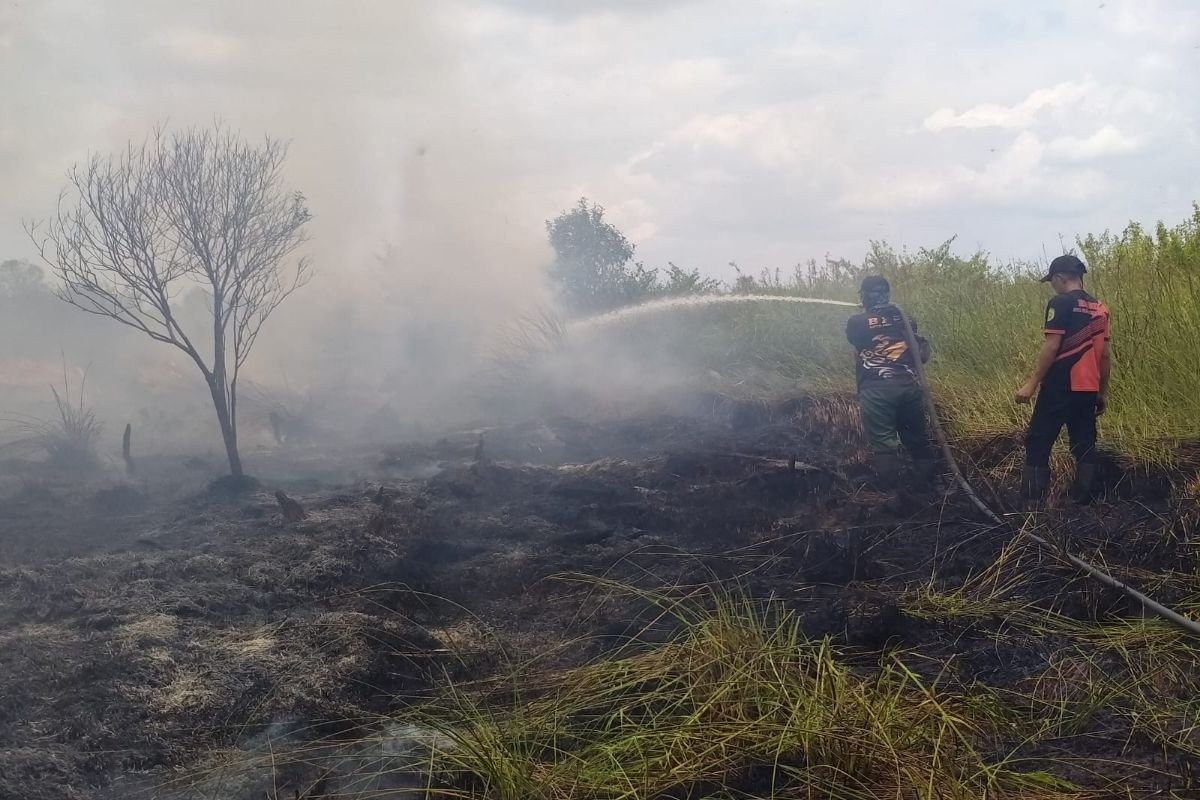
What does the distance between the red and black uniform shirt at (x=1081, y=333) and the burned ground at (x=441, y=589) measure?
0.87 meters

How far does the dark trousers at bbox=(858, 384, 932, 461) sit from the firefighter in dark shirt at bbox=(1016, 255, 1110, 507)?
1.33m

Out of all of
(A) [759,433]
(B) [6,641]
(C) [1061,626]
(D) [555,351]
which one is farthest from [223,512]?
(D) [555,351]

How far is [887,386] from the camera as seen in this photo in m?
8.02

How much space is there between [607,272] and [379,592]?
16.4m

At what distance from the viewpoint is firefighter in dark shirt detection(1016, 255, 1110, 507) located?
652 cm

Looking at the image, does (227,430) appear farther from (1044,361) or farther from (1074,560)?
(1074,560)

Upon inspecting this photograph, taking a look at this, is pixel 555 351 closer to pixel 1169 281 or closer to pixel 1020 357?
pixel 1020 357

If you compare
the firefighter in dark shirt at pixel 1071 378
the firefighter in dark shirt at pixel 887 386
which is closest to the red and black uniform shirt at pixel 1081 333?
the firefighter in dark shirt at pixel 1071 378

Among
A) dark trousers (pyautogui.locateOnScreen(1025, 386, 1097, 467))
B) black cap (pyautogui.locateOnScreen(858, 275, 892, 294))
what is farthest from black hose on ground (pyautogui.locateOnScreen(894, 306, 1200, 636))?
dark trousers (pyautogui.locateOnScreen(1025, 386, 1097, 467))

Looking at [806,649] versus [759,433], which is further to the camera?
[759,433]

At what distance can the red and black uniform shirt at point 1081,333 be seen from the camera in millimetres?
6516

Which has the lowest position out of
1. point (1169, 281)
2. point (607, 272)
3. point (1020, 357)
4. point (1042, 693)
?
point (1042, 693)

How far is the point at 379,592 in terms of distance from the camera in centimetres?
588

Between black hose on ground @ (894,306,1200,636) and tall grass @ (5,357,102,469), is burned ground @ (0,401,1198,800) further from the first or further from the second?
tall grass @ (5,357,102,469)
